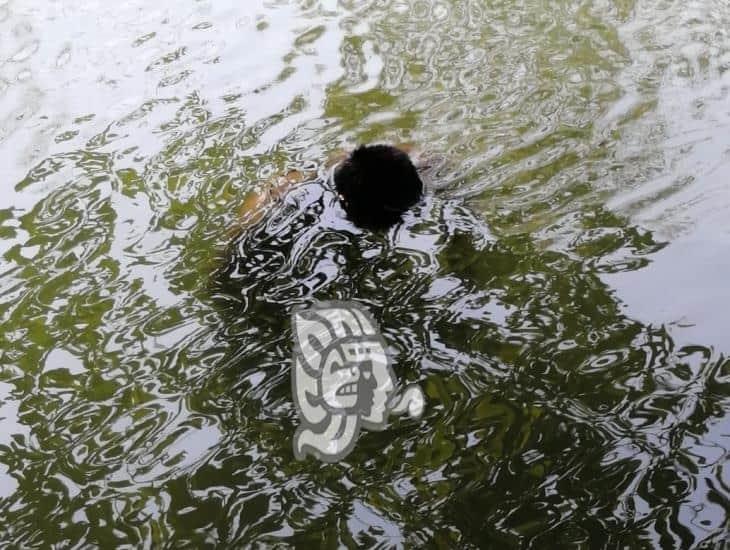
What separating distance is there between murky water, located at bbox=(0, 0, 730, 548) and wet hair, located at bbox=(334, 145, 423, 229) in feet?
0.31

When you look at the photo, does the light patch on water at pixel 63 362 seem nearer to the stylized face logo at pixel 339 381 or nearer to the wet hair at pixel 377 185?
the stylized face logo at pixel 339 381

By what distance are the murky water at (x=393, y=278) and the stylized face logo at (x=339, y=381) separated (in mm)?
68

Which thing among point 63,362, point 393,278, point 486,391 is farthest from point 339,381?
point 63,362

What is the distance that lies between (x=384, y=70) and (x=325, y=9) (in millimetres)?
1286

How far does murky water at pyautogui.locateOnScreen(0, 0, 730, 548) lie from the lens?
110 inches

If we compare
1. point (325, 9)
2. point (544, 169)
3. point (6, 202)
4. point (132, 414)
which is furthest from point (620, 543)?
point (325, 9)

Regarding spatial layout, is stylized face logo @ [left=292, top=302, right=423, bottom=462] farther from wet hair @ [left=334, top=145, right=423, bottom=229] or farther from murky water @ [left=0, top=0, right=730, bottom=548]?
wet hair @ [left=334, top=145, right=423, bottom=229]

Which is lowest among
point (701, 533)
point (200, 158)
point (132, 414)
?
point (701, 533)

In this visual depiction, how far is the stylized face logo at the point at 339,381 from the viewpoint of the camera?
9.98 ft

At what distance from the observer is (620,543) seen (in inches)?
101

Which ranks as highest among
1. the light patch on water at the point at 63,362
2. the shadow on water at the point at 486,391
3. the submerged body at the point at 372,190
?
the submerged body at the point at 372,190

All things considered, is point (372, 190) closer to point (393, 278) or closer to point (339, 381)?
point (393, 278)

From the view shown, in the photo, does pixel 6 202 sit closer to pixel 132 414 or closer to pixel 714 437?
pixel 132 414

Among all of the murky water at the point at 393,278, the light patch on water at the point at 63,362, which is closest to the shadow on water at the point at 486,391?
the murky water at the point at 393,278
